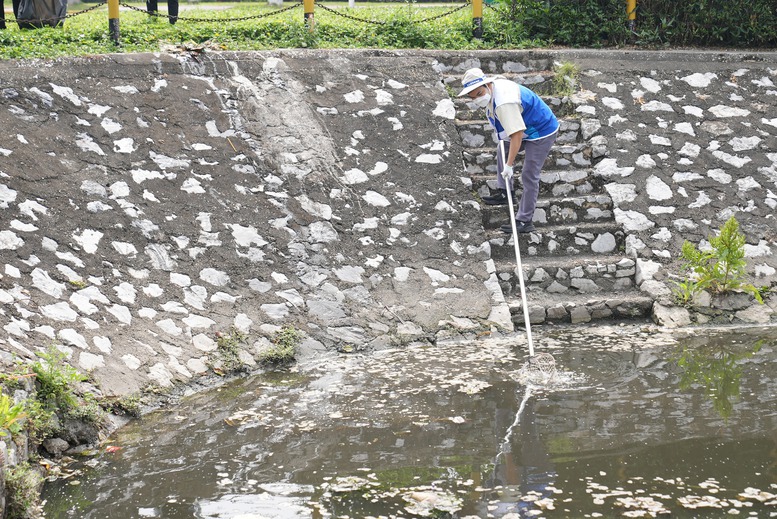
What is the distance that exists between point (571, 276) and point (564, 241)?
0.44 m

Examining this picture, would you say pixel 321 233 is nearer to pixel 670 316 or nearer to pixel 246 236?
pixel 246 236

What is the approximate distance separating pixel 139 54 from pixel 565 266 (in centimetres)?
461

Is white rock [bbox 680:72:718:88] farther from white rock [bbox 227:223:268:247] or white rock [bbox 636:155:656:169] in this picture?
white rock [bbox 227:223:268:247]

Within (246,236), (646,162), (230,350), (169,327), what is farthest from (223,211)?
(646,162)

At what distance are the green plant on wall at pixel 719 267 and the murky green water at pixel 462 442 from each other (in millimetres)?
753

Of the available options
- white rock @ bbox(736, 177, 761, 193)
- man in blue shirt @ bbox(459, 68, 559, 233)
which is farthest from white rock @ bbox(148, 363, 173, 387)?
white rock @ bbox(736, 177, 761, 193)

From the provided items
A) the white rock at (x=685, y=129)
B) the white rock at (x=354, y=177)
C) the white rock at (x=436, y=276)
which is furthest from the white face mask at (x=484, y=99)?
the white rock at (x=685, y=129)

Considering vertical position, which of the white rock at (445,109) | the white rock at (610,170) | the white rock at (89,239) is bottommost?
the white rock at (89,239)

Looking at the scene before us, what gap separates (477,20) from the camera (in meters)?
10.6

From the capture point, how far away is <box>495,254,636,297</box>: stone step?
25.1ft

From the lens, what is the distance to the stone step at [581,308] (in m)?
7.36

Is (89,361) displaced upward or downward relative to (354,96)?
downward

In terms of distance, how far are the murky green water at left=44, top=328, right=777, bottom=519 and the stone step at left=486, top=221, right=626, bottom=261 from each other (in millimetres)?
1396

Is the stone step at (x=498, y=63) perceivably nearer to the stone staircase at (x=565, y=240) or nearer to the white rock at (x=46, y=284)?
the stone staircase at (x=565, y=240)
